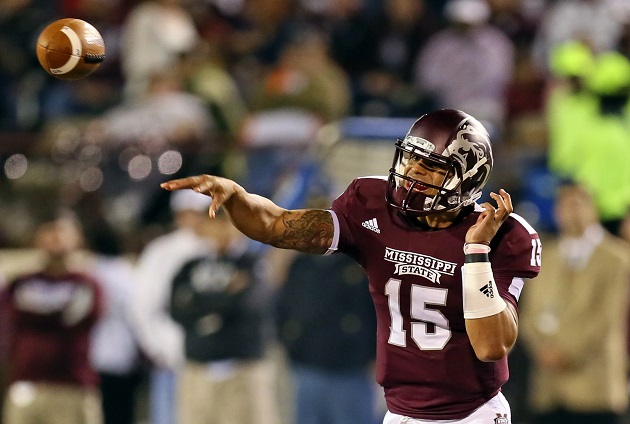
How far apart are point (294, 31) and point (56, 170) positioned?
8.87 ft

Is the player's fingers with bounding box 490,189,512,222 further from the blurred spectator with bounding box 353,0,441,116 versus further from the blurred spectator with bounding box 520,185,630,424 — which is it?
the blurred spectator with bounding box 353,0,441,116

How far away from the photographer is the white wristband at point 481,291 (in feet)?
14.9

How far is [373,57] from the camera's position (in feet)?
38.3

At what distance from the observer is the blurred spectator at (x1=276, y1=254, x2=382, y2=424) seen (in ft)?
28.3

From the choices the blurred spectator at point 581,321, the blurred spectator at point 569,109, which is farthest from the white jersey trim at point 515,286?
the blurred spectator at point 569,109

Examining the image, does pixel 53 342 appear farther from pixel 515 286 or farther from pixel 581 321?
pixel 515 286

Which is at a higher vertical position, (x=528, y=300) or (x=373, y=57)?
(x=373, y=57)

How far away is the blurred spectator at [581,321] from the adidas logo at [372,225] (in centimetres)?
368

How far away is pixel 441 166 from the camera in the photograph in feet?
15.8

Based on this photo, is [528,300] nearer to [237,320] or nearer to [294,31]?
[237,320]

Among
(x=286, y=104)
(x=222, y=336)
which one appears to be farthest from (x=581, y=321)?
(x=286, y=104)

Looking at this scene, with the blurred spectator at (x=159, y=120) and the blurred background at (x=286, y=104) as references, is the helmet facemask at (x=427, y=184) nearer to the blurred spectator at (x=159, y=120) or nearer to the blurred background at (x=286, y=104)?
the blurred background at (x=286, y=104)

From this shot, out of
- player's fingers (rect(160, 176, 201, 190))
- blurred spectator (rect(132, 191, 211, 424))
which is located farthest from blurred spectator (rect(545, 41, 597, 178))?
player's fingers (rect(160, 176, 201, 190))

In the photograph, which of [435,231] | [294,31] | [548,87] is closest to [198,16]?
[294,31]
